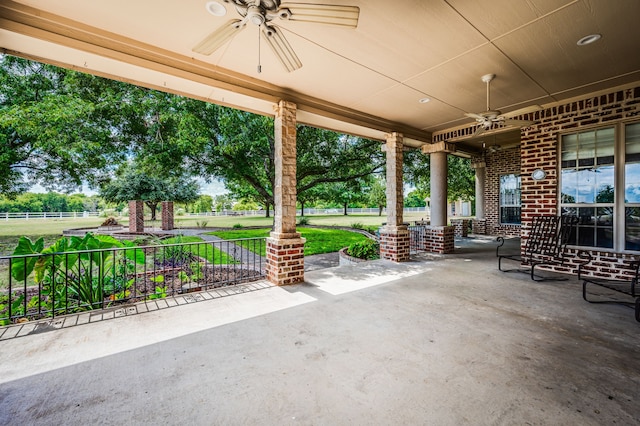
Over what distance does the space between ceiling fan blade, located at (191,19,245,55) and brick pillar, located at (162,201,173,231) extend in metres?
13.4

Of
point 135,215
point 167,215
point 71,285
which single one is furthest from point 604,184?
point 167,215

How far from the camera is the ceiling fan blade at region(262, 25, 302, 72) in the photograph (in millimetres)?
2103

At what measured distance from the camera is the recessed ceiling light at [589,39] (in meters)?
2.81

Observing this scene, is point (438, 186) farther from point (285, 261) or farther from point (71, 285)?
point (71, 285)

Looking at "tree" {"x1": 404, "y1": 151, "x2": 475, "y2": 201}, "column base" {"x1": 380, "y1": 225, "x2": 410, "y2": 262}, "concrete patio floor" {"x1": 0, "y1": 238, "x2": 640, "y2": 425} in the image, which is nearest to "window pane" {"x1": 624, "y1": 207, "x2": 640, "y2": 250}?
"concrete patio floor" {"x1": 0, "y1": 238, "x2": 640, "y2": 425}

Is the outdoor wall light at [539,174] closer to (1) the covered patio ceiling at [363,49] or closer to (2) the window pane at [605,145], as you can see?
(2) the window pane at [605,145]

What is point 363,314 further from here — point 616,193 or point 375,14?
point 616,193

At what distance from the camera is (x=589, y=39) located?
2.86m

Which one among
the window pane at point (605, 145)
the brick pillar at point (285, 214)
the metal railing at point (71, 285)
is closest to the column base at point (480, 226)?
the window pane at point (605, 145)

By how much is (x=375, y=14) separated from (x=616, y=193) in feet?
15.9

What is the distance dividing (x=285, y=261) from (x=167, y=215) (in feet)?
42.2

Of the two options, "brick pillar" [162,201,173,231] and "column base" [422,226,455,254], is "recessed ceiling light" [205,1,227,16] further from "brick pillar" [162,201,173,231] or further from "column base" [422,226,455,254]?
"brick pillar" [162,201,173,231]

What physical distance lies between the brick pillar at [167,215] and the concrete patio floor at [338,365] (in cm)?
1262

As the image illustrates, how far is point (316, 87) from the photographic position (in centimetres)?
403
